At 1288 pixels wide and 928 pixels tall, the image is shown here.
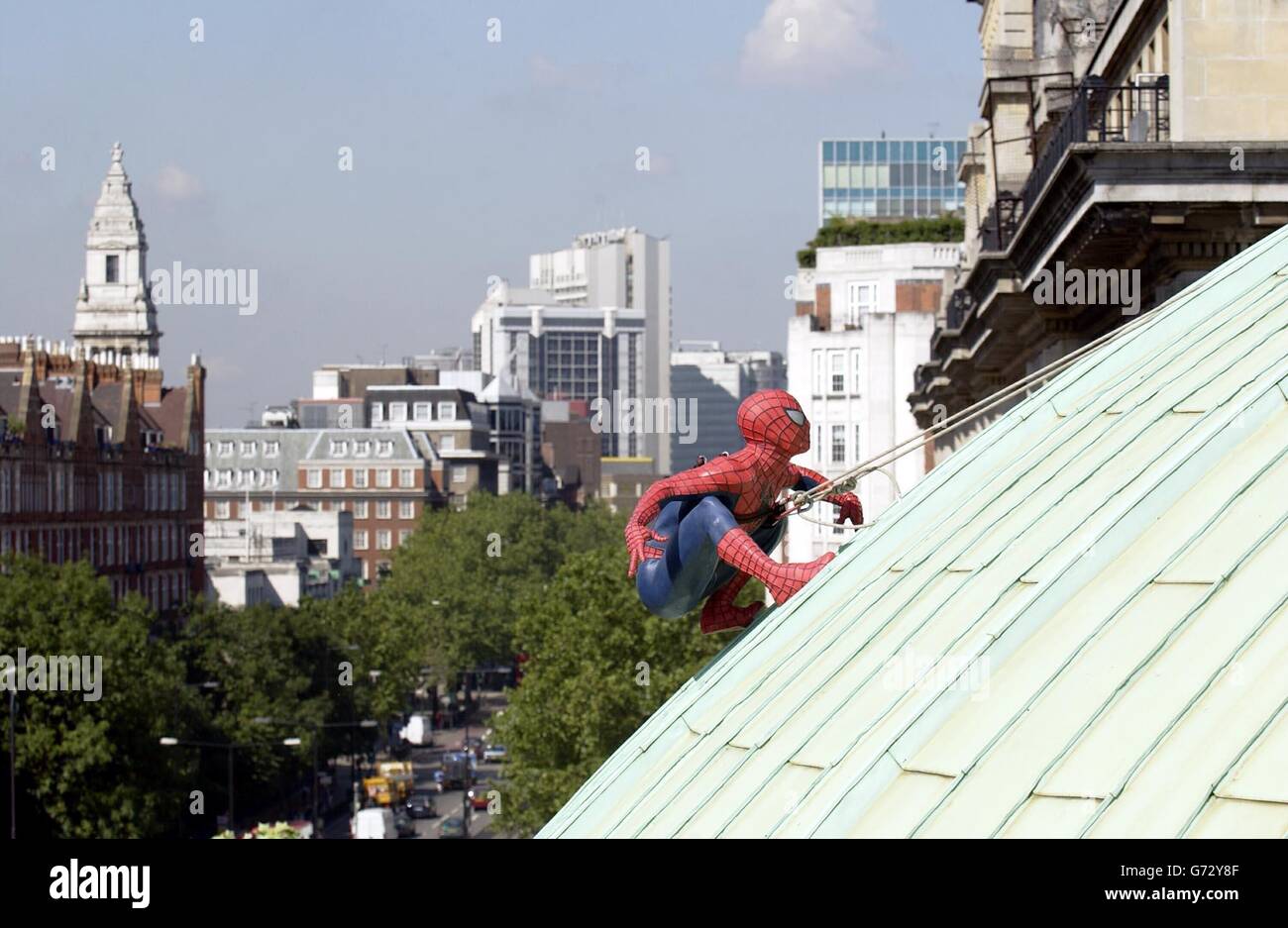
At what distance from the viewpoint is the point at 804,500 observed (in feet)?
45.6

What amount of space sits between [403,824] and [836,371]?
25743 mm

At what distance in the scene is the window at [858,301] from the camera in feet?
301

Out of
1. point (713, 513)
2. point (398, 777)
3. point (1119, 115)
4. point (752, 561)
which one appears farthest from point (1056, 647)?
point (398, 777)

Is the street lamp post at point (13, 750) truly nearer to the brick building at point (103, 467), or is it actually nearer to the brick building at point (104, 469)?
the brick building at point (103, 467)

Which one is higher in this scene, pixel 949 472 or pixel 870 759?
pixel 949 472

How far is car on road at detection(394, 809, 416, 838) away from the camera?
83.5 meters

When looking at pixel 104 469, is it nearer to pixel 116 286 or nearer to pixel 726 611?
pixel 116 286

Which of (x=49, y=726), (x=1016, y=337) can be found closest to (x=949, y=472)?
(x=1016, y=337)

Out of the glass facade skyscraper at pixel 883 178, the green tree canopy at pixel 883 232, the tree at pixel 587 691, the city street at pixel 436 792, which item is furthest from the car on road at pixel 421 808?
the glass facade skyscraper at pixel 883 178

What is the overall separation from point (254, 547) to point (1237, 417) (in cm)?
15280

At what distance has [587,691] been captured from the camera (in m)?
66.6

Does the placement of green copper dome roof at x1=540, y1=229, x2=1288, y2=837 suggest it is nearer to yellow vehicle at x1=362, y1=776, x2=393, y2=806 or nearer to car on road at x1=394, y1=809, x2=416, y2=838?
car on road at x1=394, y1=809, x2=416, y2=838

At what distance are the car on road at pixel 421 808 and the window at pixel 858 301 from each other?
27.4m
